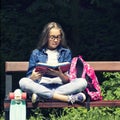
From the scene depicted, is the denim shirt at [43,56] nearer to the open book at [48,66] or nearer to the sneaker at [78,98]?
the open book at [48,66]

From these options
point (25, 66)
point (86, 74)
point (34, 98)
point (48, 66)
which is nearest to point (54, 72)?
point (48, 66)

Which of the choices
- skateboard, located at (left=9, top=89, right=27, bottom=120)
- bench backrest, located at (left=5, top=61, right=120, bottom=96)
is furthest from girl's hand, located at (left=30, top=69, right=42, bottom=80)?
bench backrest, located at (left=5, top=61, right=120, bottom=96)

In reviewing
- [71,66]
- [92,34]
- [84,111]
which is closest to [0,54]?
[92,34]

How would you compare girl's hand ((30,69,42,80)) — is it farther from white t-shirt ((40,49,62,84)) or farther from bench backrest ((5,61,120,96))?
bench backrest ((5,61,120,96))

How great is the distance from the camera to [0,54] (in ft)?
30.1

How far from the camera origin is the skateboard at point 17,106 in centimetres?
606

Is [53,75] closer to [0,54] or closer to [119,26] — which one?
[0,54]

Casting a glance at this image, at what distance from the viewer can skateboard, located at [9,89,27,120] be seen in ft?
19.9

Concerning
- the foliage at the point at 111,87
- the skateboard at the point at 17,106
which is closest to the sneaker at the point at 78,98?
the skateboard at the point at 17,106

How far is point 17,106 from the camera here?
6.08 metres

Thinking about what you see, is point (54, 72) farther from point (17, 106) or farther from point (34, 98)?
point (17, 106)

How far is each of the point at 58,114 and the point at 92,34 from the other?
2.45 meters

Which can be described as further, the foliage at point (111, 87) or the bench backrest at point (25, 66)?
the foliage at point (111, 87)

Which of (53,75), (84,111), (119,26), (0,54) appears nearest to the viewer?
(53,75)
